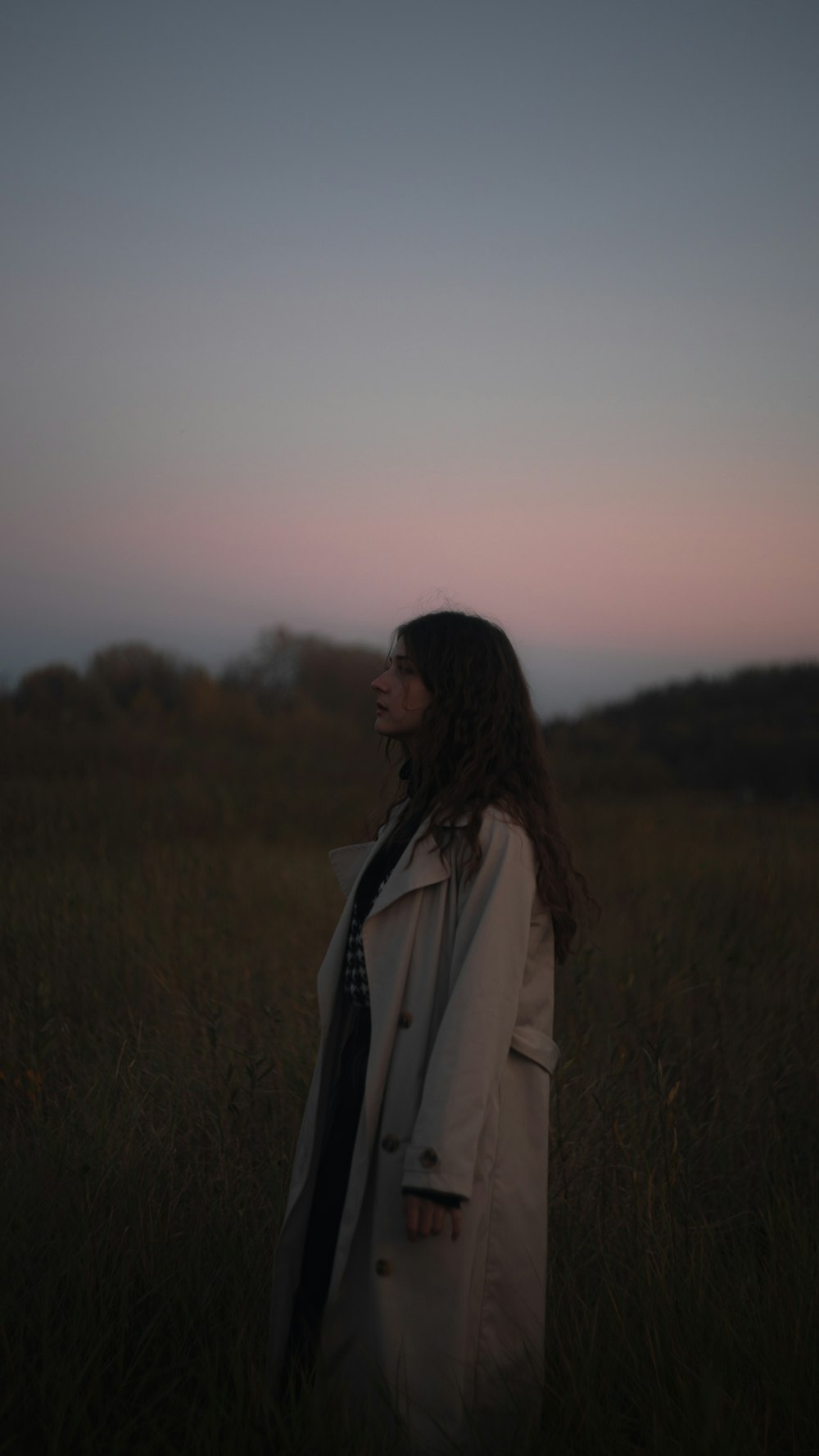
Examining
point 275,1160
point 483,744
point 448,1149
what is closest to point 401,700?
point 483,744

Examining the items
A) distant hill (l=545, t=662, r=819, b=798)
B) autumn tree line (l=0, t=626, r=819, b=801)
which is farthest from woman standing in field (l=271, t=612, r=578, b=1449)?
distant hill (l=545, t=662, r=819, b=798)

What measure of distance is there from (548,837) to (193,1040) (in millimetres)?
2833

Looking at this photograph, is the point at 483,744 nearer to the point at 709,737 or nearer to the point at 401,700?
the point at 401,700

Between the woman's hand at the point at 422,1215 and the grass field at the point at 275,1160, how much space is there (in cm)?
45

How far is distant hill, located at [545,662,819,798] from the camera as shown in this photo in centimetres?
2216

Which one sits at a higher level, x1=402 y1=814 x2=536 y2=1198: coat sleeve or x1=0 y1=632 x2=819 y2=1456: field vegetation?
x1=402 y1=814 x2=536 y2=1198: coat sleeve

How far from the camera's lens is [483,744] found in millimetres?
2242

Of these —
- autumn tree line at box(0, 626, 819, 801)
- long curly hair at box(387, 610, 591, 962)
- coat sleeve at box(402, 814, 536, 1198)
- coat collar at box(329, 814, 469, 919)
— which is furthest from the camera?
autumn tree line at box(0, 626, 819, 801)

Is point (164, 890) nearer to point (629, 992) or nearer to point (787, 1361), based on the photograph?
point (629, 992)

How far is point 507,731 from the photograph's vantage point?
7.62ft

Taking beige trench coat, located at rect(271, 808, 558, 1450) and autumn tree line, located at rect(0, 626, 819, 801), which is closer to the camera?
beige trench coat, located at rect(271, 808, 558, 1450)

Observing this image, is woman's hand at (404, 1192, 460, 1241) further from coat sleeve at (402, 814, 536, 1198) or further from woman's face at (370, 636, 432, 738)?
woman's face at (370, 636, 432, 738)

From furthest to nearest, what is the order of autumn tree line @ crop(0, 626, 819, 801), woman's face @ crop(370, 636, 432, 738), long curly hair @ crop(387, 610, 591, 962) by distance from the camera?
1. autumn tree line @ crop(0, 626, 819, 801)
2. woman's face @ crop(370, 636, 432, 738)
3. long curly hair @ crop(387, 610, 591, 962)

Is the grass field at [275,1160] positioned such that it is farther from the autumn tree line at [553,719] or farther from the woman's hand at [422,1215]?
the autumn tree line at [553,719]
